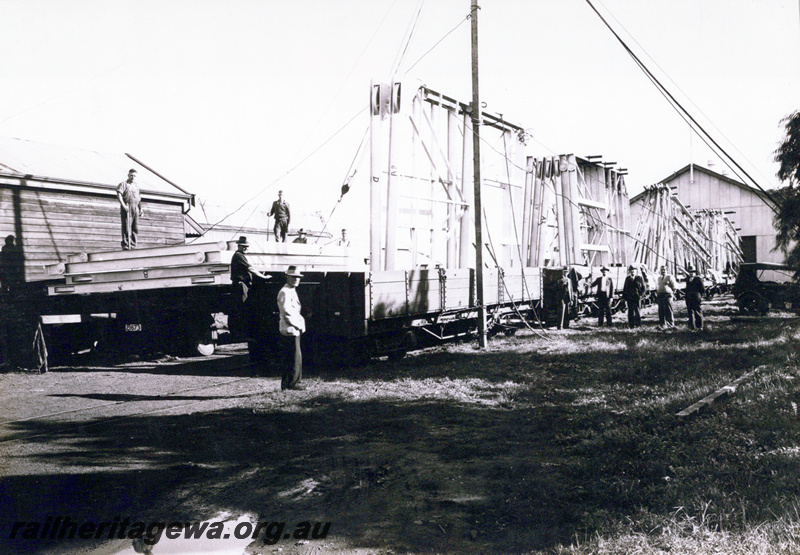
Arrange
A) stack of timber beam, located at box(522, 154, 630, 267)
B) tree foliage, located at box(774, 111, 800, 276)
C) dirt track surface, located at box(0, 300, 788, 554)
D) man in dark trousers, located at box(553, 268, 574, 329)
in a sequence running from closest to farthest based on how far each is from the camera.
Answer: dirt track surface, located at box(0, 300, 788, 554) → tree foliage, located at box(774, 111, 800, 276) → man in dark trousers, located at box(553, 268, 574, 329) → stack of timber beam, located at box(522, 154, 630, 267)

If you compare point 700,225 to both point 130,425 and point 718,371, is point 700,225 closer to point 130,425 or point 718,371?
point 718,371

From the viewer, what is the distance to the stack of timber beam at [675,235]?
25.6m

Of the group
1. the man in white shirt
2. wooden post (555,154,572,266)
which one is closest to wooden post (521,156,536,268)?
wooden post (555,154,572,266)

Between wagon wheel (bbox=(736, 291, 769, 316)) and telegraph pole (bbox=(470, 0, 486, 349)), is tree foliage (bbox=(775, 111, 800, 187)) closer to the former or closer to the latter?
telegraph pole (bbox=(470, 0, 486, 349))

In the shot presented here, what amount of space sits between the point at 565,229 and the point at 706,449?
14797mm

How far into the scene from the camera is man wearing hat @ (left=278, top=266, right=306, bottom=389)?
326 inches

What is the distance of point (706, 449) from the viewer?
5.09 m

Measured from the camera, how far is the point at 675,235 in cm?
2942

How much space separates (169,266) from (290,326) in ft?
11.0

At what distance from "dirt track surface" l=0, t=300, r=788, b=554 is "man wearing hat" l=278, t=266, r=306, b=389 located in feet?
0.96

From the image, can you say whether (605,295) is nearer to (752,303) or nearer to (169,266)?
(752,303)

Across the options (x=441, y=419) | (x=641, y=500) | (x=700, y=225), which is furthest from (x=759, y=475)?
(x=700, y=225)

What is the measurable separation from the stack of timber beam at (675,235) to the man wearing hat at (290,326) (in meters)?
16.5

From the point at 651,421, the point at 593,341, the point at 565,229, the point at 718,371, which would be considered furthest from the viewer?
the point at 565,229
